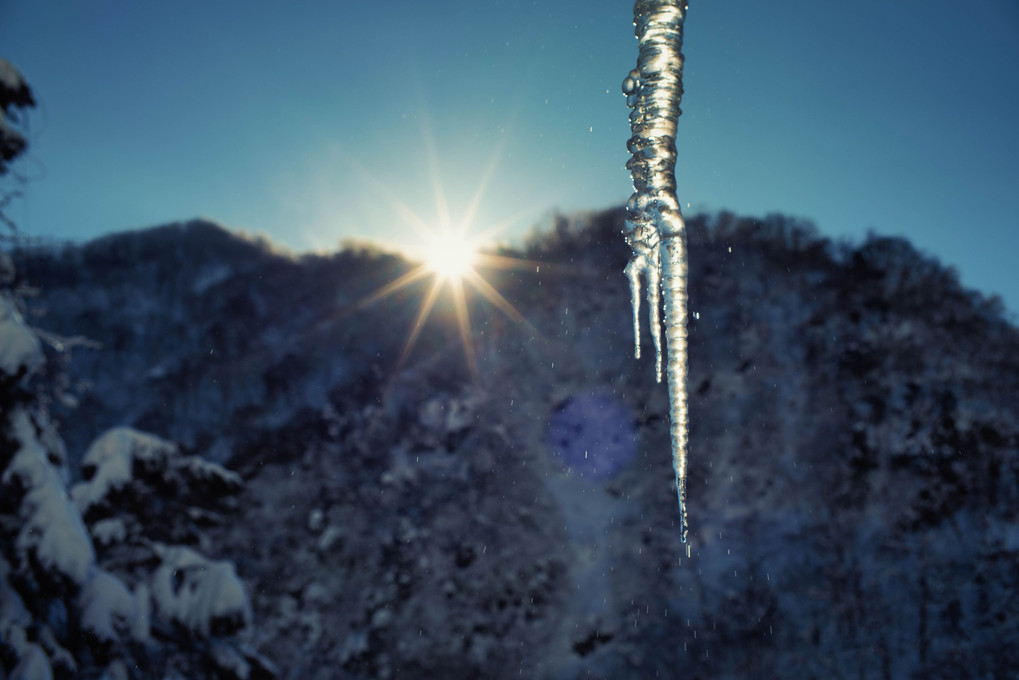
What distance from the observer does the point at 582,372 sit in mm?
17156

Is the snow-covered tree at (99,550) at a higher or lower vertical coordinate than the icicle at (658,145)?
lower

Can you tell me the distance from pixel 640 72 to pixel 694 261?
17.6 metres

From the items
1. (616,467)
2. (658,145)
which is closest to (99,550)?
(658,145)

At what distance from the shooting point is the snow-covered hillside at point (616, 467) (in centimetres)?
1206

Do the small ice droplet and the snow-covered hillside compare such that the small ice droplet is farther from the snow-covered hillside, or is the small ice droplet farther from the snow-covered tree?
the snow-covered hillside

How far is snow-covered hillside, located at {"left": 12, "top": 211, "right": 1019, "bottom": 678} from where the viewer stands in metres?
12.1

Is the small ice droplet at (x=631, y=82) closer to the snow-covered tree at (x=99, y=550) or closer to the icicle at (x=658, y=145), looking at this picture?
the icicle at (x=658, y=145)

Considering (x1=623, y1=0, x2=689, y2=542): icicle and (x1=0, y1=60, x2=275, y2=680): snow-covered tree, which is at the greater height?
(x1=623, y1=0, x2=689, y2=542): icicle

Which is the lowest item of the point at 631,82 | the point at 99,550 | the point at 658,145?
the point at 99,550

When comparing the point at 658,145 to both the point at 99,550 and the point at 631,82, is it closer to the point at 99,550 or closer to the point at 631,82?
the point at 631,82

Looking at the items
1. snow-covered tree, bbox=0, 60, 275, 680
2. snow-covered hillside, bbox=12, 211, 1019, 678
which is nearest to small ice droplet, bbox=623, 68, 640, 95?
snow-covered tree, bbox=0, 60, 275, 680

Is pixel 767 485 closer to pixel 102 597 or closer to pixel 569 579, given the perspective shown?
pixel 569 579

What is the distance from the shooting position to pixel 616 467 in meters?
15.2

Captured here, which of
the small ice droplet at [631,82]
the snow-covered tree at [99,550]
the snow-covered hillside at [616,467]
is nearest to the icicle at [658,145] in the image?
the small ice droplet at [631,82]
